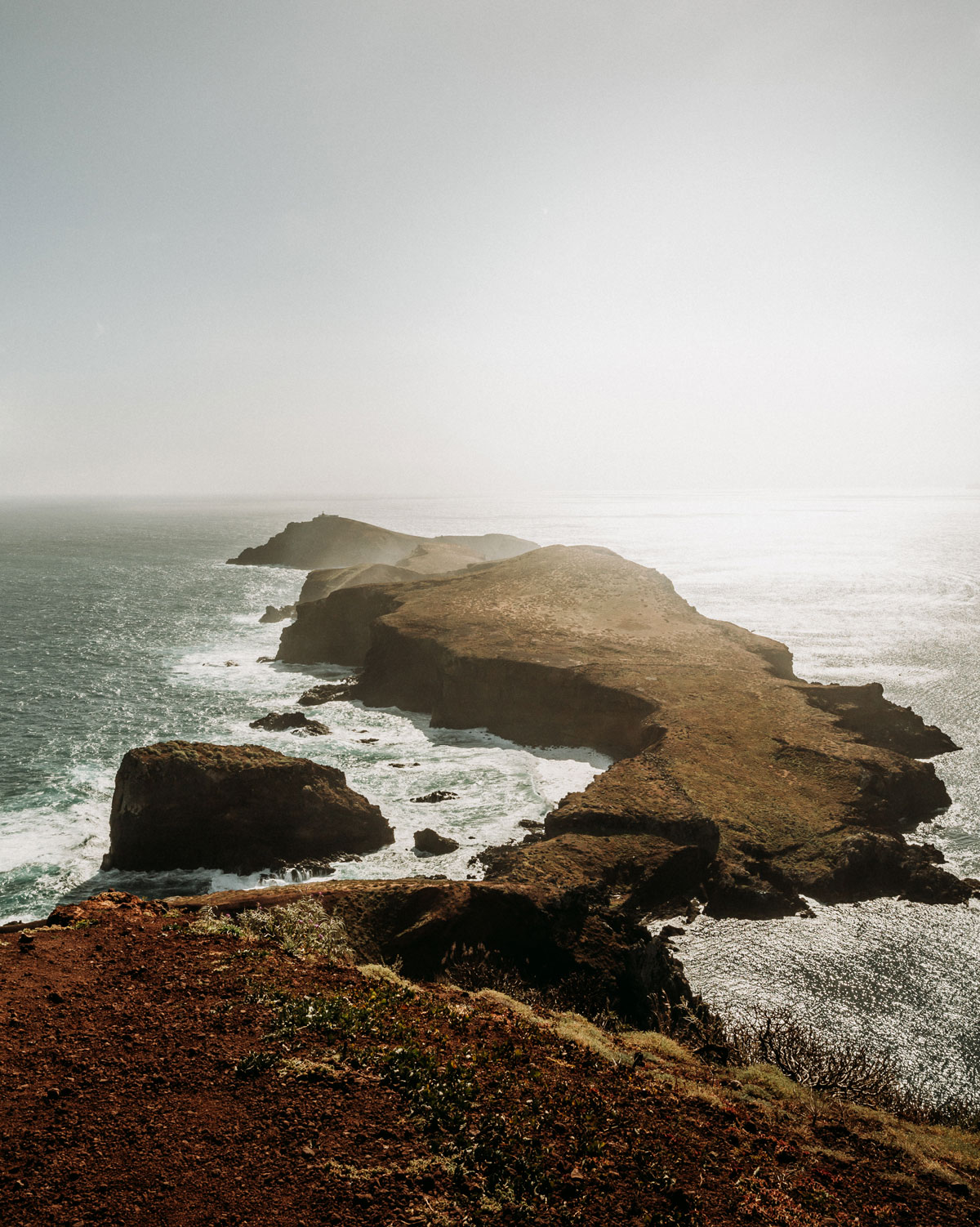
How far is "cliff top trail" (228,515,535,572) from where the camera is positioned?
401 ft


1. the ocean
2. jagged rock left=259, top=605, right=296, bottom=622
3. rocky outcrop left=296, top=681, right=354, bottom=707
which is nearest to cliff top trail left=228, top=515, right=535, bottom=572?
the ocean

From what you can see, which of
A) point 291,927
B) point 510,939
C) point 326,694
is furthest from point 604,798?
point 326,694

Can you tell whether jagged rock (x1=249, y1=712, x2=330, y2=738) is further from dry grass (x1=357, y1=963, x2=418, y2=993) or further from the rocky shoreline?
dry grass (x1=357, y1=963, x2=418, y2=993)

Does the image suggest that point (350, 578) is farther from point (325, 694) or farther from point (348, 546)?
point (348, 546)

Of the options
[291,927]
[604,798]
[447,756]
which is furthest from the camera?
[447,756]

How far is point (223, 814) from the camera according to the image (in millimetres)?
28516

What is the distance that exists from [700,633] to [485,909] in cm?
3852

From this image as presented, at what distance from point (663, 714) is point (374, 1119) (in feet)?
103

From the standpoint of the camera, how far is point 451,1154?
8.40 m

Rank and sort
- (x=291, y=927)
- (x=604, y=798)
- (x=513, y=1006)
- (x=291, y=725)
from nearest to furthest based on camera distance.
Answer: (x=513, y=1006) → (x=291, y=927) → (x=604, y=798) → (x=291, y=725)

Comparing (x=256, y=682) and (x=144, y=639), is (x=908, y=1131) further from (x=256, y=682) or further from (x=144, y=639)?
(x=144, y=639)

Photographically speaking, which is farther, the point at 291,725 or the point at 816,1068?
the point at 291,725

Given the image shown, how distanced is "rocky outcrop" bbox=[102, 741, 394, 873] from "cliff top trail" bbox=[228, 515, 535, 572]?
272 ft

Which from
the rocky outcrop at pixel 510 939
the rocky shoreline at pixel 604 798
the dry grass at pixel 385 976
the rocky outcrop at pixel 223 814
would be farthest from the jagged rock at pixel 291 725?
the dry grass at pixel 385 976
